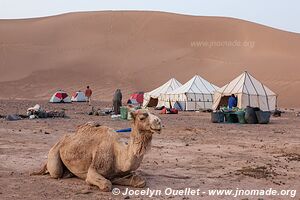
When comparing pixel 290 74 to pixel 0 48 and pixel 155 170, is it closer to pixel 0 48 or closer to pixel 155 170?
pixel 0 48

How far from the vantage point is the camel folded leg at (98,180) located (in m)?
6.20

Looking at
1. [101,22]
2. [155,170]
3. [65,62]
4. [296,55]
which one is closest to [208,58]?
[296,55]

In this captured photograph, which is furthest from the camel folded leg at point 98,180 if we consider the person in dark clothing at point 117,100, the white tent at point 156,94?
the white tent at point 156,94

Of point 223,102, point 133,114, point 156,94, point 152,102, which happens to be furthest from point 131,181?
point 152,102

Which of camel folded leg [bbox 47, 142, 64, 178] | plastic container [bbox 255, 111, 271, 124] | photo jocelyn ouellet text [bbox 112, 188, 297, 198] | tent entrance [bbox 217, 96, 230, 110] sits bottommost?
photo jocelyn ouellet text [bbox 112, 188, 297, 198]

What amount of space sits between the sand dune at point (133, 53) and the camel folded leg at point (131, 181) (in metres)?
34.2

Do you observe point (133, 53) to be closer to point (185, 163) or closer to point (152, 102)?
point (152, 102)

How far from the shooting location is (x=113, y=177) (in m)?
6.55

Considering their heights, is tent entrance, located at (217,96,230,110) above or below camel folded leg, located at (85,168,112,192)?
above

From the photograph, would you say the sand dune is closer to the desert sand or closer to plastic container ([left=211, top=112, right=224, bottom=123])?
the desert sand

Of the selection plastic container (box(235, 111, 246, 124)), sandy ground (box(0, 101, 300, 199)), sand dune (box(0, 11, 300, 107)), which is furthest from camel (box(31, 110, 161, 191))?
sand dune (box(0, 11, 300, 107))

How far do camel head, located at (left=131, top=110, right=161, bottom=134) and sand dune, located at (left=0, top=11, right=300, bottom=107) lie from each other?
114 ft

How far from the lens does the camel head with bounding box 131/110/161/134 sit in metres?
5.77

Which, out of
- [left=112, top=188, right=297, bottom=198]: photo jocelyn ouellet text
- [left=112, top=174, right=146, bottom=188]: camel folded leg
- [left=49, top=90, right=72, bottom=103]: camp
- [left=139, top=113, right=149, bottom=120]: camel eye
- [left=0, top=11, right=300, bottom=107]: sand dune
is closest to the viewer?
[left=139, top=113, right=149, bottom=120]: camel eye
